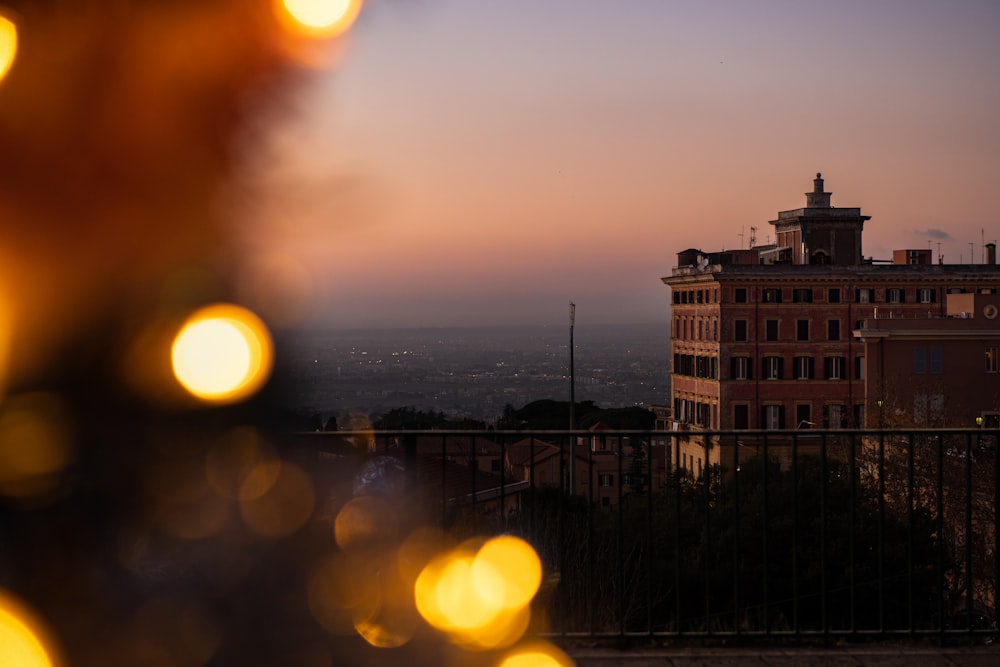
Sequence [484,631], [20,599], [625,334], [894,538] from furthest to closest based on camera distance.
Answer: [625,334] < [894,538] < [484,631] < [20,599]

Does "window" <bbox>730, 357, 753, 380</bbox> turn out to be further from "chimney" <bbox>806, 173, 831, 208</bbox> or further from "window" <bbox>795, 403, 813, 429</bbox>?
"chimney" <bbox>806, 173, 831, 208</bbox>

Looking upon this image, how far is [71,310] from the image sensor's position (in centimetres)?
226

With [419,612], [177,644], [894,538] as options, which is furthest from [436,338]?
[177,644]

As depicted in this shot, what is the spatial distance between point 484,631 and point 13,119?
258 centimetres

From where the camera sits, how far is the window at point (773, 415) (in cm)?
6231

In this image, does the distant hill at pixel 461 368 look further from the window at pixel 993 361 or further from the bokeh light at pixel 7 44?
the window at pixel 993 361

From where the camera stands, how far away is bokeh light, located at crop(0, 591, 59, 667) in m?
2.36

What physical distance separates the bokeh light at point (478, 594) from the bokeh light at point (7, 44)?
2.56m

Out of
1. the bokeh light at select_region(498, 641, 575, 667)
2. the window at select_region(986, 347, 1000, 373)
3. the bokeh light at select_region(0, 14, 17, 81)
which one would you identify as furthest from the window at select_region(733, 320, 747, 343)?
the bokeh light at select_region(0, 14, 17, 81)

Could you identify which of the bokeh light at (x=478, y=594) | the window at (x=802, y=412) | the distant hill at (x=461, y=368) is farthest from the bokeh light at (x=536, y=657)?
the window at (x=802, y=412)

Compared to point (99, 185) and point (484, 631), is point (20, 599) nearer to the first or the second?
point (99, 185)

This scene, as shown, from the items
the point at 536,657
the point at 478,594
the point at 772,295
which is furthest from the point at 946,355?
the point at 536,657

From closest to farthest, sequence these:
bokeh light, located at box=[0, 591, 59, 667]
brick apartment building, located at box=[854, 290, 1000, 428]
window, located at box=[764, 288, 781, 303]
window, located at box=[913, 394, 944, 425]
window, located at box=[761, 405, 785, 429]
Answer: bokeh light, located at box=[0, 591, 59, 667]
window, located at box=[913, 394, 944, 425]
brick apartment building, located at box=[854, 290, 1000, 428]
window, located at box=[761, 405, 785, 429]
window, located at box=[764, 288, 781, 303]

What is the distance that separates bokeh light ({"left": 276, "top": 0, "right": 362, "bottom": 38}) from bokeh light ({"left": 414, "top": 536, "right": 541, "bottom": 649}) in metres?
2.36
